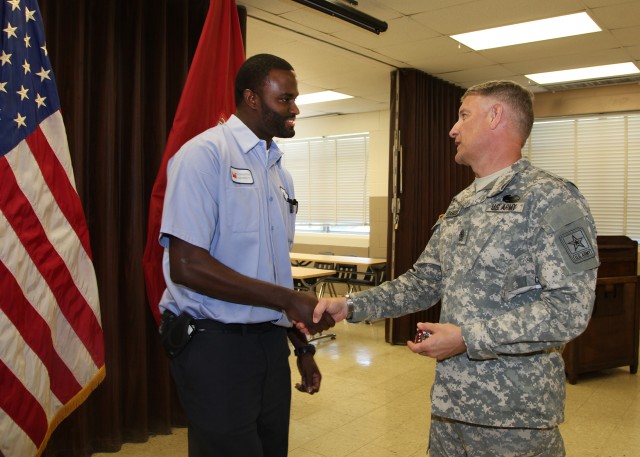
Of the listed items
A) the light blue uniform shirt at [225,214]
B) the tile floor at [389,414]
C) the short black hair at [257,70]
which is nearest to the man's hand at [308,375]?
the light blue uniform shirt at [225,214]

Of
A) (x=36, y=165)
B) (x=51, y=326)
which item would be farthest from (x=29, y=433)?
(x=36, y=165)

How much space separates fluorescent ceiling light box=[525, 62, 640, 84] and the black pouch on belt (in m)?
6.00

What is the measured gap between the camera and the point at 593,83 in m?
6.94

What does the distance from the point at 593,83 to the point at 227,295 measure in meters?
6.81

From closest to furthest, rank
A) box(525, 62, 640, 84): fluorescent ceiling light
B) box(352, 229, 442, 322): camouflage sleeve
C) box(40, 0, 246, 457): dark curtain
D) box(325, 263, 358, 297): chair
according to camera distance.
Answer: box(352, 229, 442, 322): camouflage sleeve → box(40, 0, 246, 457): dark curtain → box(525, 62, 640, 84): fluorescent ceiling light → box(325, 263, 358, 297): chair

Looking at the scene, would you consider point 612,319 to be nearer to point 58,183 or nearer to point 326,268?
point 326,268

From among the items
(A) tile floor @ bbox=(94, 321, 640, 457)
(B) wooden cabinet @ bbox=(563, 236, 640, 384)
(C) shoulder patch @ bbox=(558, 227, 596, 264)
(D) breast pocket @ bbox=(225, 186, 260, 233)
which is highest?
(D) breast pocket @ bbox=(225, 186, 260, 233)

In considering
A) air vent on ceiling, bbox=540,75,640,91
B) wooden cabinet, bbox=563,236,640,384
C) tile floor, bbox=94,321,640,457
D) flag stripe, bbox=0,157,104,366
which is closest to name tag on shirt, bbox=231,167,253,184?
flag stripe, bbox=0,157,104,366

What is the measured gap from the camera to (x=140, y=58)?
3.46m

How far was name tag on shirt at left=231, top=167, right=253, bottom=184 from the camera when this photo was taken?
1647mm

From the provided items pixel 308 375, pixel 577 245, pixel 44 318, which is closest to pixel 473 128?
pixel 577 245

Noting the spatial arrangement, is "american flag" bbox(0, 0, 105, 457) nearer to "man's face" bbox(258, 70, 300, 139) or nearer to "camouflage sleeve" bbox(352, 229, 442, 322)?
"man's face" bbox(258, 70, 300, 139)

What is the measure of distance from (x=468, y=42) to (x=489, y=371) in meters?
4.30

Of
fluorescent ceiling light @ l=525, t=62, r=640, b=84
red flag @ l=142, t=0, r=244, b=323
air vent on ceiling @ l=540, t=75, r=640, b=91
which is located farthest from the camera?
air vent on ceiling @ l=540, t=75, r=640, b=91
